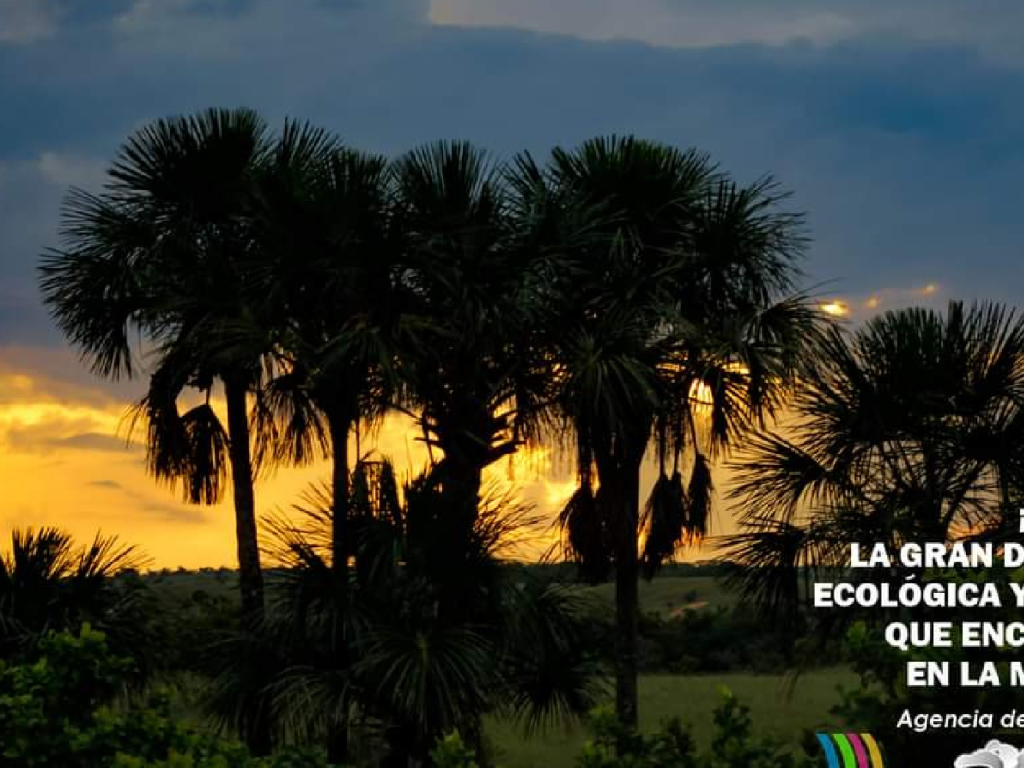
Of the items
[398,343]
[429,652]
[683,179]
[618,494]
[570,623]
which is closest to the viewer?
[429,652]

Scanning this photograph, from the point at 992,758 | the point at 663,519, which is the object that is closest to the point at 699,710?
the point at 663,519

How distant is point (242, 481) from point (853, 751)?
60.0 ft

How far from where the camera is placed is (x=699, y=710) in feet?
117

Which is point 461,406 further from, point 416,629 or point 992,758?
point 992,758

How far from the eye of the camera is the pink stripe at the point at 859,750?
29.9 feet

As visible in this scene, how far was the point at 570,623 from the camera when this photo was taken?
20.2 m

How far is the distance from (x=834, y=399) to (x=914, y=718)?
1160 centimetres

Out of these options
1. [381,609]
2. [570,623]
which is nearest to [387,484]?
[381,609]

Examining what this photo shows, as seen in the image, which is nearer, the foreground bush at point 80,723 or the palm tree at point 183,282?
the foreground bush at point 80,723

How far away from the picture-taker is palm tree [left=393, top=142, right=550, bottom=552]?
2447 centimetres

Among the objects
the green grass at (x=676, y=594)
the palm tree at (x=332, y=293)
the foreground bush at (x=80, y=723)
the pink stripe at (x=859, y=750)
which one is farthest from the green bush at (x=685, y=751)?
the green grass at (x=676, y=594)

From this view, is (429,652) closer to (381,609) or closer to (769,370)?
(381,609)

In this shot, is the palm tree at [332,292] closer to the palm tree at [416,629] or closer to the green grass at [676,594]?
the palm tree at [416,629]

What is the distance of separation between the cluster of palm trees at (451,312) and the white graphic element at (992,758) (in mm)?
14751
